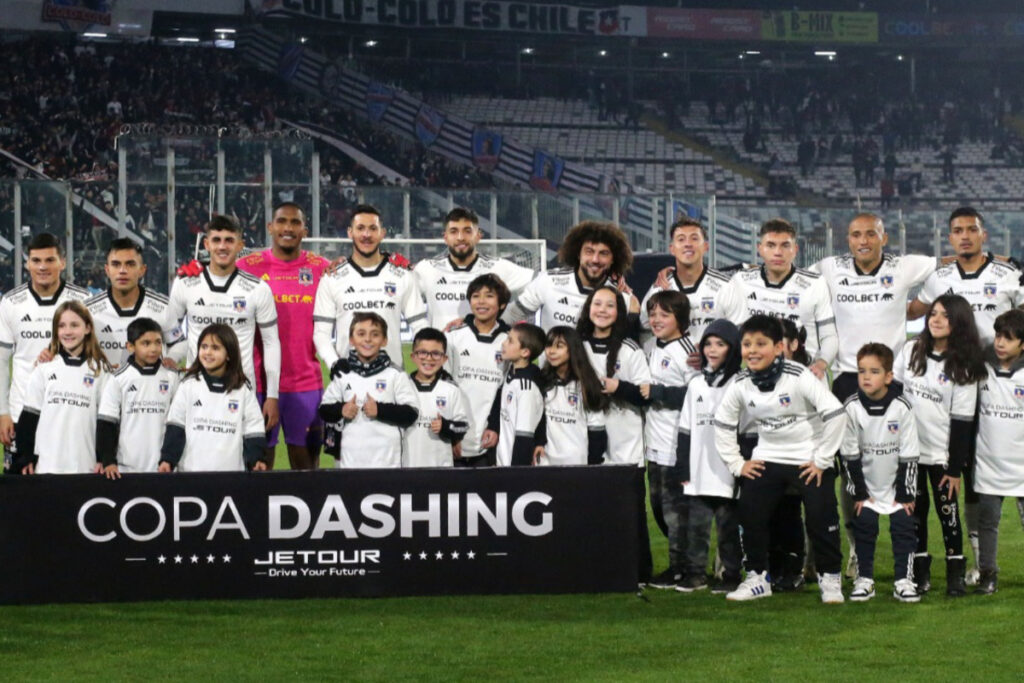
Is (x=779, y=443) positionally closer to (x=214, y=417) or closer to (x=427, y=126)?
(x=214, y=417)

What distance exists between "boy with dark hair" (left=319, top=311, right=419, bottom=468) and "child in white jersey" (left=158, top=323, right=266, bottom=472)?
424 mm

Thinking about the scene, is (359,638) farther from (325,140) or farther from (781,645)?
(325,140)

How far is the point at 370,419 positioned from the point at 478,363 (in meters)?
0.81

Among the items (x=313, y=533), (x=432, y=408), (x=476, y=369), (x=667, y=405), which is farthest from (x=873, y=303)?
(x=313, y=533)

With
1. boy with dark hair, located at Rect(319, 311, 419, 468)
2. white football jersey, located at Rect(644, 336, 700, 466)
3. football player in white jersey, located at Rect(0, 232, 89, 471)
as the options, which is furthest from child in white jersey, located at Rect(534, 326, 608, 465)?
football player in white jersey, located at Rect(0, 232, 89, 471)

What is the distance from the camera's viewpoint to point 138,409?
7.60 m

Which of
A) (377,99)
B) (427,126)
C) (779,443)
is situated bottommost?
(779,443)

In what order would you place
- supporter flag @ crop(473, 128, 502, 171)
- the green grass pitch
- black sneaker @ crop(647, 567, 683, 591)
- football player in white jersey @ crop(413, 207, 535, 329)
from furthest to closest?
supporter flag @ crop(473, 128, 502, 171), football player in white jersey @ crop(413, 207, 535, 329), black sneaker @ crop(647, 567, 683, 591), the green grass pitch

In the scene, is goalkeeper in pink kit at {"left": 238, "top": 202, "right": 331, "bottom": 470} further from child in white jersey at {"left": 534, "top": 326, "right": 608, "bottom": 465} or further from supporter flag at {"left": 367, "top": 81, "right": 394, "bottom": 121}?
supporter flag at {"left": 367, "top": 81, "right": 394, "bottom": 121}

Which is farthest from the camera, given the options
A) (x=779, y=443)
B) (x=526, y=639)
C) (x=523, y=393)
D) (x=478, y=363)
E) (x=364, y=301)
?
(x=364, y=301)

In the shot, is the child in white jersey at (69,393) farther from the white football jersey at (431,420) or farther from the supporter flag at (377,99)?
the supporter flag at (377,99)

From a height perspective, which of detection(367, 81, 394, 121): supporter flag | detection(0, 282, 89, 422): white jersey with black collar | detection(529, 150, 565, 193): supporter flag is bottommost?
detection(0, 282, 89, 422): white jersey with black collar

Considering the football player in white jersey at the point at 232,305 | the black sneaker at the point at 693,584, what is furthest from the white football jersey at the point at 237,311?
the black sneaker at the point at 693,584

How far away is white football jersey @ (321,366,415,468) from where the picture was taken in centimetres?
759
